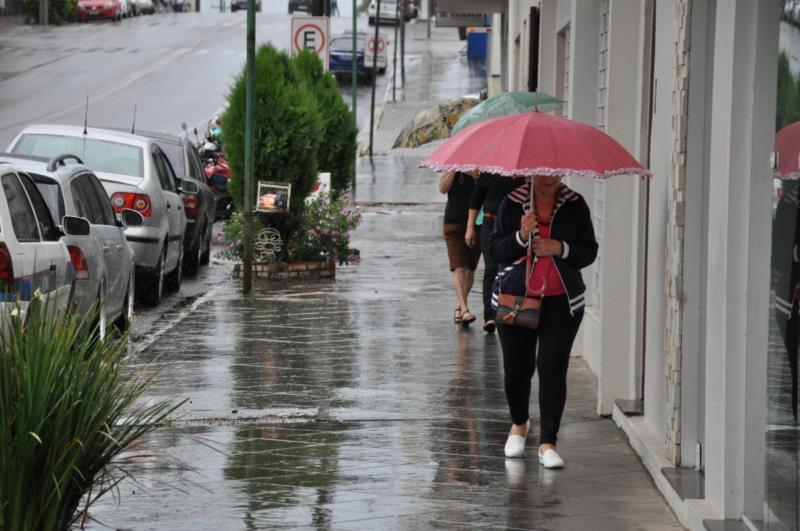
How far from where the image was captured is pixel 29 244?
970 cm

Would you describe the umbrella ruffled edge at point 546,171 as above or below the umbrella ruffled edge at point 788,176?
below

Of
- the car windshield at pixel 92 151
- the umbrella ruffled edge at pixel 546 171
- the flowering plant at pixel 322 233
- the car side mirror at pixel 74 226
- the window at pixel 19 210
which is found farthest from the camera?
the flowering plant at pixel 322 233

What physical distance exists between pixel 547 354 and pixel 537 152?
114cm

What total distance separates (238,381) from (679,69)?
4.54m

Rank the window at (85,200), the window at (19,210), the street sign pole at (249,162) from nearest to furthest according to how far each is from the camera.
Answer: the window at (19,210) < the window at (85,200) < the street sign pole at (249,162)

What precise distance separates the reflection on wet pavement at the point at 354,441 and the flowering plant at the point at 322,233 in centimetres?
383

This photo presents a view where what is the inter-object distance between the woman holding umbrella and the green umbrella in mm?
3540

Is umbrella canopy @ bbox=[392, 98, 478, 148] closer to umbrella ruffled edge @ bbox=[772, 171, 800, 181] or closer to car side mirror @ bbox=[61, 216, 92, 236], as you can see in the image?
car side mirror @ bbox=[61, 216, 92, 236]

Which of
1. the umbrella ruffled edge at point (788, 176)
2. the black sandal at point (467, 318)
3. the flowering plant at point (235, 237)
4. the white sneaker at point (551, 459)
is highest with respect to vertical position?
the umbrella ruffled edge at point (788, 176)

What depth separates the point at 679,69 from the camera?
7949mm

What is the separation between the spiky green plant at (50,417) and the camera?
5.72m

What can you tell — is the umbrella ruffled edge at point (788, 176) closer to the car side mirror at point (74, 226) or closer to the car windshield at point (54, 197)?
the car side mirror at point (74, 226)

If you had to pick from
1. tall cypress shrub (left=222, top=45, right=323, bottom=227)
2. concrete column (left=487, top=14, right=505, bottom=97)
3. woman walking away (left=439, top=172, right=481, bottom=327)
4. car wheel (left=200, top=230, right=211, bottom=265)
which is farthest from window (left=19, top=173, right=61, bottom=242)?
concrete column (left=487, top=14, right=505, bottom=97)

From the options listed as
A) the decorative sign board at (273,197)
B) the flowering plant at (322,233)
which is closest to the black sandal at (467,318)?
the decorative sign board at (273,197)
